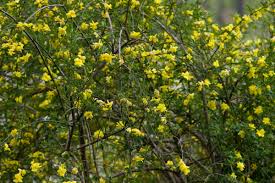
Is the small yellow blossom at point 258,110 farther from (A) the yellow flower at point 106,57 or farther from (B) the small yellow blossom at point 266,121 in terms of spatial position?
(A) the yellow flower at point 106,57

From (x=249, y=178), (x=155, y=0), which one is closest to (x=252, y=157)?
(x=249, y=178)

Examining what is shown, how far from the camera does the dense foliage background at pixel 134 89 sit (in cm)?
315

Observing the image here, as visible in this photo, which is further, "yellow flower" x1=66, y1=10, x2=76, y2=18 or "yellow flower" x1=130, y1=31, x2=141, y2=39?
"yellow flower" x1=130, y1=31, x2=141, y2=39

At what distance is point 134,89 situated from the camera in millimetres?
3182

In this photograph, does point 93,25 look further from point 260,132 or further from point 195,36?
point 260,132

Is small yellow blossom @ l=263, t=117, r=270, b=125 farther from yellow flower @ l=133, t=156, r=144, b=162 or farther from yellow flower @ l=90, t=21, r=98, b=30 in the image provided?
yellow flower @ l=90, t=21, r=98, b=30

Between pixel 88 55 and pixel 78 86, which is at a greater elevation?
pixel 88 55

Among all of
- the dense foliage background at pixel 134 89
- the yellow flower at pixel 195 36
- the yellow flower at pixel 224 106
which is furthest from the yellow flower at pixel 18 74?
the yellow flower at pixel 224 106

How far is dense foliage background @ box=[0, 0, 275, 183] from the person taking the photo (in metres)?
3.15

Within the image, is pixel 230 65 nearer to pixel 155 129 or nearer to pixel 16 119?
pixel 155 129

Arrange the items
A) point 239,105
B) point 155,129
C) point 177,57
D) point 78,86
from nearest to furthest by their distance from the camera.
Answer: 1. point 78,86
2. point 155,129
3. point 177,57
4. point 239,105

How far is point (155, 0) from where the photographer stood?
367cm

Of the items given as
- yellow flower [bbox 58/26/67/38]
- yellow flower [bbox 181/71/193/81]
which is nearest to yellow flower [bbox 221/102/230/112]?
yellow flower [bbox 181/71/193/81]

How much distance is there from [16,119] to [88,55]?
1015 mm
